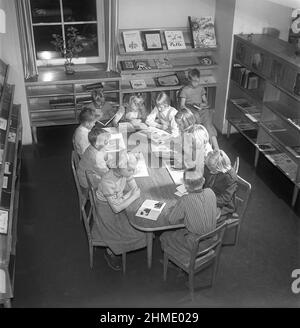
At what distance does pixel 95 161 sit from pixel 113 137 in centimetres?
59

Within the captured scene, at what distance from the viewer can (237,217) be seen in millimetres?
3863

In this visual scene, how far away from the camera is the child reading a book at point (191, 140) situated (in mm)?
4043

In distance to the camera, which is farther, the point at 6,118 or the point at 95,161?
the point at 6,118

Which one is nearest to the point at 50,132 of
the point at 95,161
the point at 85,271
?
the point at 95,161

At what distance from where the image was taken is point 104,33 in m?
6.53

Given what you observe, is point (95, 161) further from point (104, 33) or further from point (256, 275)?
point (104, 33)

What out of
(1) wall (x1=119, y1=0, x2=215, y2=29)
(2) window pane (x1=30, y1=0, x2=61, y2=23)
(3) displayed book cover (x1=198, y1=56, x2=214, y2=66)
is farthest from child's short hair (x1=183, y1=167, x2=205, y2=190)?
(2) window pane (x1=30, y1=0, x2=61, y2=23)

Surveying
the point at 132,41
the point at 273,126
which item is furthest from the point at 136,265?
the point at 132,41

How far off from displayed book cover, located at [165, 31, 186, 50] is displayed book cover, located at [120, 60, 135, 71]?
64 centimetres

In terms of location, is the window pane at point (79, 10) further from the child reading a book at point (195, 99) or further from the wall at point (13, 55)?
the child reading a book at point (195, 99)

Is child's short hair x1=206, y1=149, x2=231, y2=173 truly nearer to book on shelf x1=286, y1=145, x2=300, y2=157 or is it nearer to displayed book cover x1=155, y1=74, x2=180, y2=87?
book on shelf x1=286, y1=145, x2=300, y2=157

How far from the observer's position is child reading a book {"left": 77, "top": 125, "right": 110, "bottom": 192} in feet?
13.1

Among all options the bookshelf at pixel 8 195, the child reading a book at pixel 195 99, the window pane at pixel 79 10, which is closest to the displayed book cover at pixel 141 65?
the window pane at pixel 79 10

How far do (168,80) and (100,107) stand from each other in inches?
71.9
